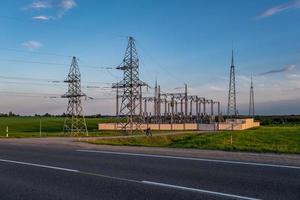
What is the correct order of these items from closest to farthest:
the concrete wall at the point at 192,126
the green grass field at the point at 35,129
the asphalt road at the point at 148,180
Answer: the asphalt road at the point at 148,180 → the green grass field at the point at 35,129 → the concrete wall at the point at 192,126

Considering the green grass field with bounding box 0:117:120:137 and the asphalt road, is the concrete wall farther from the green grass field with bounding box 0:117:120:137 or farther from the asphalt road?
the asphalt road

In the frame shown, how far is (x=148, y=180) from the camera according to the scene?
37.1ft

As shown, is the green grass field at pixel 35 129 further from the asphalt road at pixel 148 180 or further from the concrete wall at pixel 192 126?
the asphalt road at pixel 148 180

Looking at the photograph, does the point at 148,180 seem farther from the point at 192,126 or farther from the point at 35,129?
the point at 35,129

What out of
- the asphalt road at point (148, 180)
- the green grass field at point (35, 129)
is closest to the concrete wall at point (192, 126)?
the green grass field at point (35, 129)

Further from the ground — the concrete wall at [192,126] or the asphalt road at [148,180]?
the concrete wall at [192,126]

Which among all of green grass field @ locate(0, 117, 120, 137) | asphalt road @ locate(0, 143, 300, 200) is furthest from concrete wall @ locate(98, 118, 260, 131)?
asphalt road @ locate(0, 143, 300, 200)

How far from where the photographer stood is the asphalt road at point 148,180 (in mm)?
9461

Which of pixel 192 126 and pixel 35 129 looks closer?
pixel 192 126

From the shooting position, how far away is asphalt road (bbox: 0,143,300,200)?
9.46 m

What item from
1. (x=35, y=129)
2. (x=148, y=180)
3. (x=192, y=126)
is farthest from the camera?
(x=35, y=129)

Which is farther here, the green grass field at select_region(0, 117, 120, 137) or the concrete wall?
the concrete wall

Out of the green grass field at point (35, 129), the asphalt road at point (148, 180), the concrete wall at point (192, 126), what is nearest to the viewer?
the asphalt road at point (148, 180)

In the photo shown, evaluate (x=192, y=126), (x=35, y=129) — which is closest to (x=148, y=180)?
(x=192, y=126)
